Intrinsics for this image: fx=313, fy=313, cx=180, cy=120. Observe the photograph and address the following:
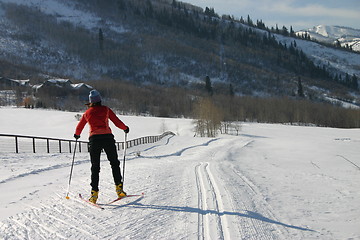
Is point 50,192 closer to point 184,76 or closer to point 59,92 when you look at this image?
point 59,92

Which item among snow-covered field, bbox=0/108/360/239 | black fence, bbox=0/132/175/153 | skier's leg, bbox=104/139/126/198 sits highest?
skier's leg, bbox=104/139/126/198

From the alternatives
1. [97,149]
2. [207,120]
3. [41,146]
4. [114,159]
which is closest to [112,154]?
[114,159]

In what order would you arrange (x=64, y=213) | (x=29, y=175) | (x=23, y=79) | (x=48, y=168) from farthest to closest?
(x=23, y=79)
(x=48, y=168)
(x=29, y=175)
(x=64, y=213)

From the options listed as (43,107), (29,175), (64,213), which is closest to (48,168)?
(29,175)

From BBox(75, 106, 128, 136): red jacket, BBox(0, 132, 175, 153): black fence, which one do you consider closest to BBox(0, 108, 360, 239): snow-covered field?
BBox(75, 106, 128, 136): red jacket

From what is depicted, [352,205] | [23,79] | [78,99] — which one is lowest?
[352,205]

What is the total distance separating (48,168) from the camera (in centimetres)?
1071

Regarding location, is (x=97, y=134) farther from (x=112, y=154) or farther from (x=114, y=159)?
(x=114, y=159)

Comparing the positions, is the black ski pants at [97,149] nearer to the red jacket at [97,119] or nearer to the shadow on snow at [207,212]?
the red jacket at [97,119]

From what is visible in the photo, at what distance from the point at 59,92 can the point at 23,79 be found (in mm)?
33717

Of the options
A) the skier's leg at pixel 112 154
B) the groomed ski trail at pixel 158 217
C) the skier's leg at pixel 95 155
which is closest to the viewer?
the groomed ski trail at pixel 158 217

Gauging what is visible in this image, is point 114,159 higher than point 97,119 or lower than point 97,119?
lower

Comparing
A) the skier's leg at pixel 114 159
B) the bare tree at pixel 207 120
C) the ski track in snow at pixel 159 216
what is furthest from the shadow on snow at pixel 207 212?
the bare tree at pixel 207 120

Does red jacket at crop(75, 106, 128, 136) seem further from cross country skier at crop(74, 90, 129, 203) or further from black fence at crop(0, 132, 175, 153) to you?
black fence at crop(0, 132, 175, 153)
